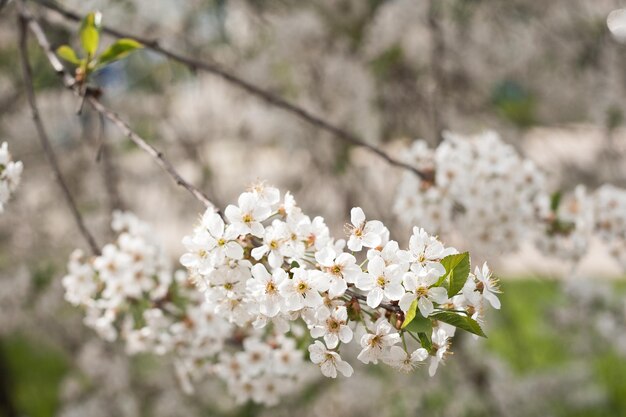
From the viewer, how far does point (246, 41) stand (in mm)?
4516

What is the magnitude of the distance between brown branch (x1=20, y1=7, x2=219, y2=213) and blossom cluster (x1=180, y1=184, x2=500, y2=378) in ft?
0.25

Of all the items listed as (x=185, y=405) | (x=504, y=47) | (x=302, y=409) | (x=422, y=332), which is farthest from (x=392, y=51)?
(x=422, y=332)

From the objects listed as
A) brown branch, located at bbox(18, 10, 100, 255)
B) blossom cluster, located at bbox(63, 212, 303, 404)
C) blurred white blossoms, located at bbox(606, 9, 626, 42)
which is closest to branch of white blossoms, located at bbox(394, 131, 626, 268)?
blossom cluster, located at bbox(63, 212, 303, 404)

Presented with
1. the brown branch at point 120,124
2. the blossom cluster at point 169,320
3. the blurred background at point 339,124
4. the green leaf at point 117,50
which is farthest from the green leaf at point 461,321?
the blurred background at point 339,124

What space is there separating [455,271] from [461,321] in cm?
8

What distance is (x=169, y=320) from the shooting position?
177cm

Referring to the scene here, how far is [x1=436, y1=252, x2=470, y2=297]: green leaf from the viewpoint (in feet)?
3.56

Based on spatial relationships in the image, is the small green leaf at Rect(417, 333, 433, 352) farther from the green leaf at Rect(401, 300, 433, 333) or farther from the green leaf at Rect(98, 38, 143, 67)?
the green leaf at Rect(98, 38, 143, 67)

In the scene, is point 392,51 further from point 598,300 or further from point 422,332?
point 422,332

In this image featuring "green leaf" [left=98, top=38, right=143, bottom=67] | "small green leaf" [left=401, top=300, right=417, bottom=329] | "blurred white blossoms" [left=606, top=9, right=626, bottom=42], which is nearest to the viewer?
"small green leaf" [left=401, top=300, right=417, bottom=329]

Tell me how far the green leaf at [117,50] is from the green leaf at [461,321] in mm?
880

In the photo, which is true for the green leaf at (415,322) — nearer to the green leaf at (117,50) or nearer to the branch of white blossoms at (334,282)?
the branch of white blossoms at (334,282)

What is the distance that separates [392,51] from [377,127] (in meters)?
0.46

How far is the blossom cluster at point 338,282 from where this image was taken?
1.08 meters
